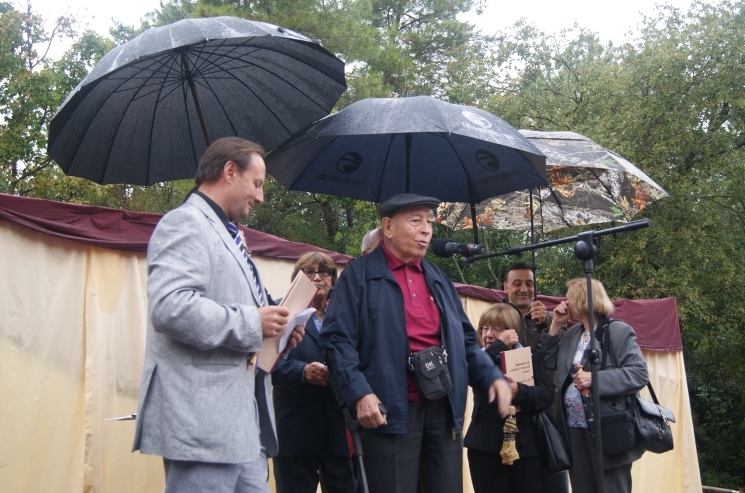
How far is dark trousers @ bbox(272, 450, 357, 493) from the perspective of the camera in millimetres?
4113

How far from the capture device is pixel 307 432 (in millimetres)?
4102

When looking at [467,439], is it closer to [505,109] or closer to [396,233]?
[396,233]

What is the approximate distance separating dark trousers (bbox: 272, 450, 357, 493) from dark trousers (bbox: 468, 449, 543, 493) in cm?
80

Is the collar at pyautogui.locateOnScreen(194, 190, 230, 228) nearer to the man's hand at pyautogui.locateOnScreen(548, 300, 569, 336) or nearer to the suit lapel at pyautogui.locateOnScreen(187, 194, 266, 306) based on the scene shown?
the suit lapel at pyautogui.locateOnScreen(187, 194, 266, 306)

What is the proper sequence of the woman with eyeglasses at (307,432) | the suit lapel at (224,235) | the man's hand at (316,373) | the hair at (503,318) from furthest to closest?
the hair at (503,318) → the woman with eyeglasses at (307,432) → the man's hand at (316,373) → the suit lapel at (224,235)

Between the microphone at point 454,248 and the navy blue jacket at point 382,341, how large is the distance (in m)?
0.18

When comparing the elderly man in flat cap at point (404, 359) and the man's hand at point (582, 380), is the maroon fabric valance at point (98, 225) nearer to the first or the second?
the elderly man in flat cap at point (404, 359)

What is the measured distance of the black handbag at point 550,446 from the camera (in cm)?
427

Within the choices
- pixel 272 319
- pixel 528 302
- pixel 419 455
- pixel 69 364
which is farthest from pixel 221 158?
pixel 528 302

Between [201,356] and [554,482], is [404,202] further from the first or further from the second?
[554,482]

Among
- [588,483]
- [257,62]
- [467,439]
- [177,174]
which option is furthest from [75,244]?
[588,483]

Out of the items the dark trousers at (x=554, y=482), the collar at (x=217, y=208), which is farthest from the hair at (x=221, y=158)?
the dark trousers at (x=554, y=482)

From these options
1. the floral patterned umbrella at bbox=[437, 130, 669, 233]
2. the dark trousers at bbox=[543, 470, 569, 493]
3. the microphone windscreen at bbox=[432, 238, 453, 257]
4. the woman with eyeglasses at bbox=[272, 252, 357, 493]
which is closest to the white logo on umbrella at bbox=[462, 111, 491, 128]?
the microphone windscreen at bbox=[432, 238, 453, 257]

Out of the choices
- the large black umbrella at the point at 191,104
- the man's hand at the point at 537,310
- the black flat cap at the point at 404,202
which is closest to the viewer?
the black flat cap at the point at 404,202
